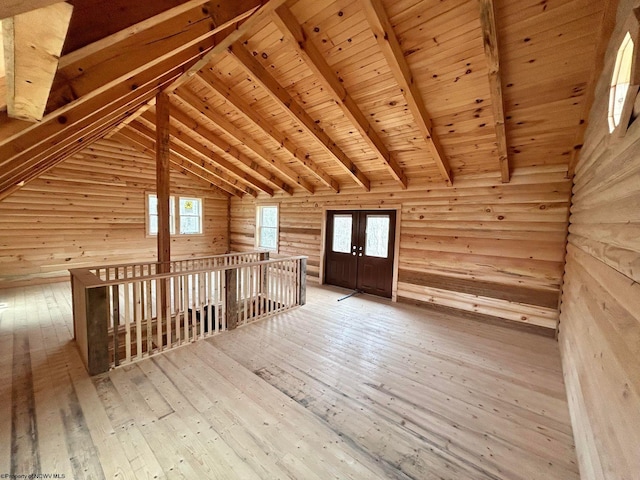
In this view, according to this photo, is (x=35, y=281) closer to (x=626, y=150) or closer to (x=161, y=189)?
(x=161, y=189)

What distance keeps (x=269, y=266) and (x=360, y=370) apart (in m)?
2.25

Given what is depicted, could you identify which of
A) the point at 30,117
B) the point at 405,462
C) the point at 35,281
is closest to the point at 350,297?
the point at 405,462

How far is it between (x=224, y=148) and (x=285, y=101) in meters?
2.37

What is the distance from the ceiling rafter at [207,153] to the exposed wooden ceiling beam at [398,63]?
12.3 feet

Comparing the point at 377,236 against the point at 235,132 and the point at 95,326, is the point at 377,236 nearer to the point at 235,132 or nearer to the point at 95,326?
the point at 235,132

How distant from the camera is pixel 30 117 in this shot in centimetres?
107

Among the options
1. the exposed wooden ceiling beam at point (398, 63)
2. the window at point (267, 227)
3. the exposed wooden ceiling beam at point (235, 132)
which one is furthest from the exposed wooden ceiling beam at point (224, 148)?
the exposed wooden ceiling beam at point (398, 63)

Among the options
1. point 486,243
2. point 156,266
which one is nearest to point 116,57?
point 156,266

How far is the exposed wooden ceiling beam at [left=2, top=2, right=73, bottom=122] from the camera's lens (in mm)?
625

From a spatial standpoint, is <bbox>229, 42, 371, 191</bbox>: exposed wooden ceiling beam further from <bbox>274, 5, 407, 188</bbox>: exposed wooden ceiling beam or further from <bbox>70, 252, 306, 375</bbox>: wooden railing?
<bbox>70, 252, 306, 375</bbox>: wooden railing

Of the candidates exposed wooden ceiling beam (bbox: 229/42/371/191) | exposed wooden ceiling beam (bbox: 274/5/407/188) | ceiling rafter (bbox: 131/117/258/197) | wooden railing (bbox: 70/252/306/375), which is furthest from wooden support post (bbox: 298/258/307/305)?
ceiling rafter (bbox: 131/117/258/197)

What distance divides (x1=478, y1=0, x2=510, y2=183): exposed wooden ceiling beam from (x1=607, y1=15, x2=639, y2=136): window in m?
0.78

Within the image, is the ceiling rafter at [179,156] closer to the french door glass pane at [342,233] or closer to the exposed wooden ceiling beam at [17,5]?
the french door glass pane at [342,233]

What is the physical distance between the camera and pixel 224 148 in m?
5.24
